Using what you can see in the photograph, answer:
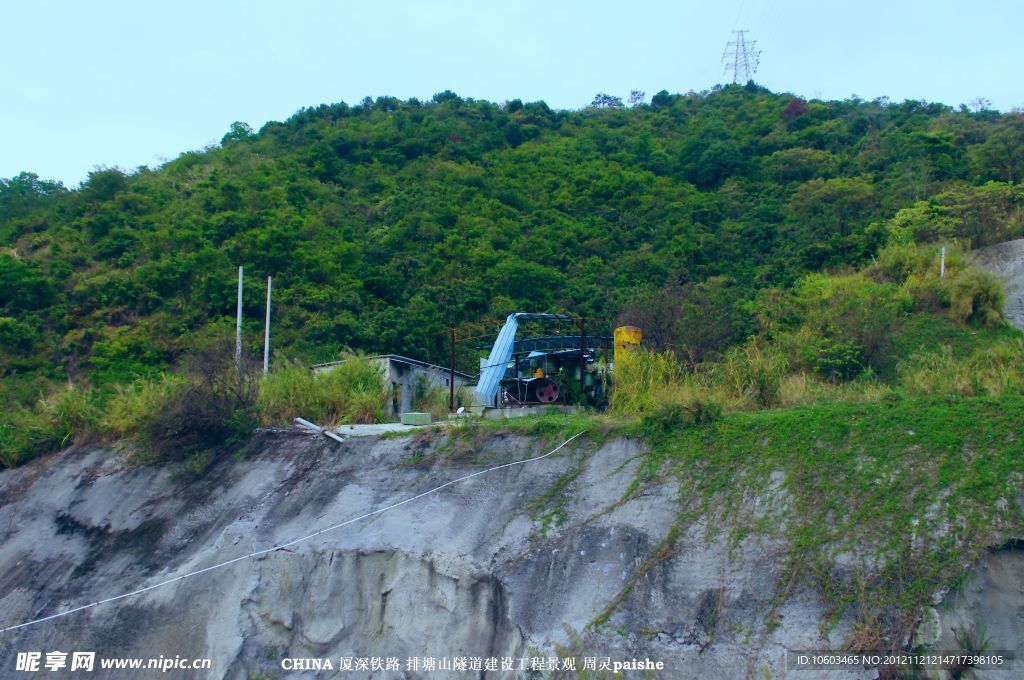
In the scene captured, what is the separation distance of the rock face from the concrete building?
432cm

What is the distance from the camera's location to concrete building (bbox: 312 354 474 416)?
20016 millimetres

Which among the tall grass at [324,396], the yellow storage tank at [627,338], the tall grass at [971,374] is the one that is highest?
the yellow storage tank at [627,338]

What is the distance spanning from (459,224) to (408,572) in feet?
73.4

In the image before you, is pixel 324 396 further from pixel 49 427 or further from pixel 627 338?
pixel 627 338

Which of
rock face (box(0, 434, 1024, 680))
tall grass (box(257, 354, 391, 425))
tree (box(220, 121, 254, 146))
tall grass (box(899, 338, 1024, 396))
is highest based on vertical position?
tree (box(220, 121, 254, 146))

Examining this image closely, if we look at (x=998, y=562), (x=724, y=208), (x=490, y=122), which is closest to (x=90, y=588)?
(x=998, y=562)

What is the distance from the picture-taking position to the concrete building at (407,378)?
65.7ft

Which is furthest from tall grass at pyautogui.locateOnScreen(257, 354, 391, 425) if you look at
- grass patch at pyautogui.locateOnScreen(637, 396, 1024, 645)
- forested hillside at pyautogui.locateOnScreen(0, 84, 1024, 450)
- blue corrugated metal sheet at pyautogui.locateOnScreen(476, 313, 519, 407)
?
grass patch at pyautogui.locateOnScreen(637, 396, 1024, 645)

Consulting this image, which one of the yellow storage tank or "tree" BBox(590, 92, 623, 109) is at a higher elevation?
"tree" BBox(590, 92, 623, 109)

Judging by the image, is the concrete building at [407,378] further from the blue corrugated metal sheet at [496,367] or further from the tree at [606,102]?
the tree at [606,102]

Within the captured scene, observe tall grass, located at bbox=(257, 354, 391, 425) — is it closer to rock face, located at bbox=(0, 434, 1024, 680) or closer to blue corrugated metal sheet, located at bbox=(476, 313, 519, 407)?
rock face, located at bbox=(0, 434, 1024, 680)

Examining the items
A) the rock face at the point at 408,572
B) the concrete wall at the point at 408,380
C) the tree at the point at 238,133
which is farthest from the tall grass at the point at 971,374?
the tree at the point at 238,133

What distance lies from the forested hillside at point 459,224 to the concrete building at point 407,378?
3706mm

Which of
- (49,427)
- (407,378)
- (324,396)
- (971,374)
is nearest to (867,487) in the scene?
(971,374)
